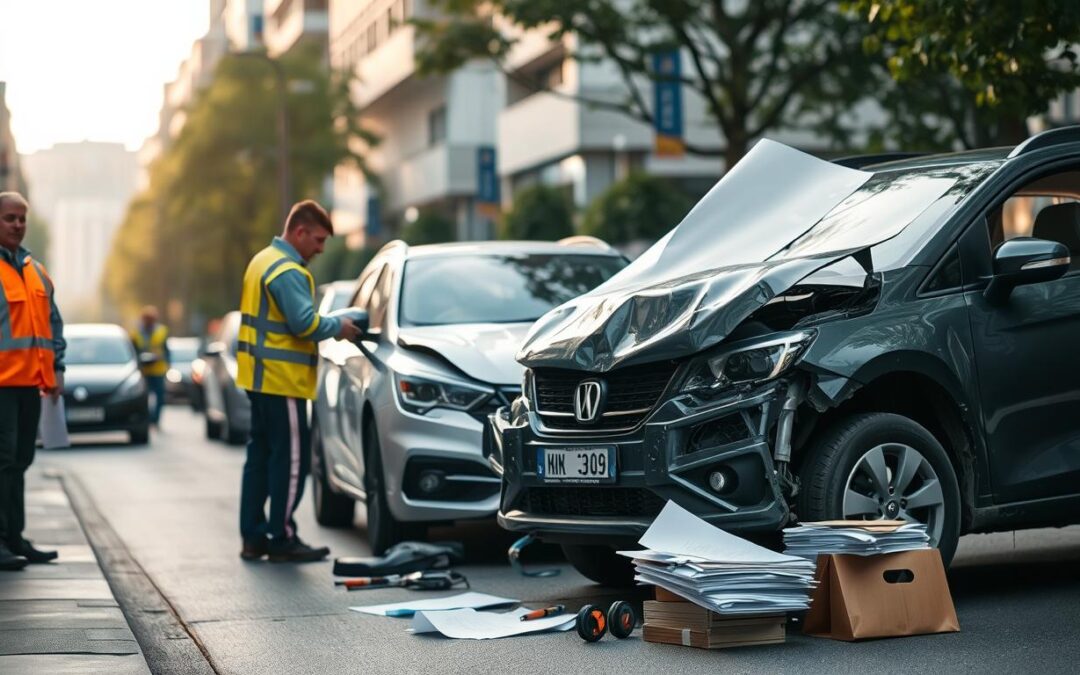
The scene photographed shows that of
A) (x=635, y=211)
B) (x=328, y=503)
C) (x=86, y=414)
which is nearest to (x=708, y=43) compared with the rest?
(x=635, y=211)

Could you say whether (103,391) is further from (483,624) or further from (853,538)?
(853,538)

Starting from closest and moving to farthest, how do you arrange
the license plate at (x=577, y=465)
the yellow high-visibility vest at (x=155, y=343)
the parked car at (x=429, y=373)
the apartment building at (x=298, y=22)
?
the license plate at (x=577, y=465) → the parked car at (x=429, y=373) → the yellow high-visibility vest at (x=155, y=343) → the apartment building at (x=298, y=22)

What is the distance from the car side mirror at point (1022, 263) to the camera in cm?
750

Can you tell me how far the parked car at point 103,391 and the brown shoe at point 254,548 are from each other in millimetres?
14046

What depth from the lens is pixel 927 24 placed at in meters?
12.7

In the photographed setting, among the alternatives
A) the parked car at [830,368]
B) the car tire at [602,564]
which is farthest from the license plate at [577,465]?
the car tire at [602,564]

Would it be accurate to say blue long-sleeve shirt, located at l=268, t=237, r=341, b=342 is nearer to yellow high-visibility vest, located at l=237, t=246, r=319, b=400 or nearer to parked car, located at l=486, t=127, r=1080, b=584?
yellow high-visibility vest, located at l=237, t=246, r=319, b=400

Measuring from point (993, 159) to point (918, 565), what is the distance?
203 cm

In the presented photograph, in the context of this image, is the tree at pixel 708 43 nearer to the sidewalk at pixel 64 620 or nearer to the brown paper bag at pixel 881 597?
the sidewalk at pixel 64 620

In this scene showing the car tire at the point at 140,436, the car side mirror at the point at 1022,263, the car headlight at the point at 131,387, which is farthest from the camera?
the car tire at the point at 140,436

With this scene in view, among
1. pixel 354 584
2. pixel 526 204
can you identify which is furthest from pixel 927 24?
pixel 526 204

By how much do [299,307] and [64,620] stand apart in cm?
298

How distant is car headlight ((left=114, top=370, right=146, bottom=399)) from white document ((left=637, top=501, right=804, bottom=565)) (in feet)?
62.1

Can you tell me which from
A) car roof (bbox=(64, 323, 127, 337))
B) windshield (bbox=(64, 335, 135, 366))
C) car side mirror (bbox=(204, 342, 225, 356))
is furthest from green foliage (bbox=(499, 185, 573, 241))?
car side mirror (bbox=(204, 342, 225, 356))
